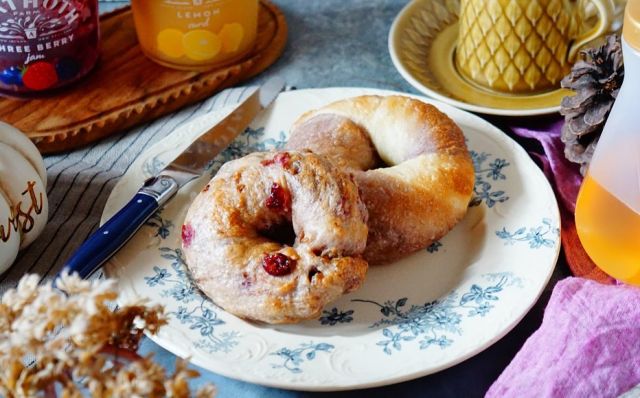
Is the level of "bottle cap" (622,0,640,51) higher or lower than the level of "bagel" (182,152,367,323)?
higher

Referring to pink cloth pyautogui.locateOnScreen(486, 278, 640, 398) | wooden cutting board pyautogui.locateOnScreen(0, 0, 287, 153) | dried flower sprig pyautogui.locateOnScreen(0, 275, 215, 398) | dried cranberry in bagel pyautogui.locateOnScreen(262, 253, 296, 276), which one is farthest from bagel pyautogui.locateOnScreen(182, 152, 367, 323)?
wooden cutting board pyautogui.locateOnScreen(0, 0, 287, 153)

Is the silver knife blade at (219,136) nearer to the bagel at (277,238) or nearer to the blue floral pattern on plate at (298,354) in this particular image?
the bagel at (277,238)

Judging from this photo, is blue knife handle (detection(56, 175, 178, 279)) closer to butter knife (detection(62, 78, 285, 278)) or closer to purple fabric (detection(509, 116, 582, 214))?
butter knife (detection(62, 78, 285, 278))

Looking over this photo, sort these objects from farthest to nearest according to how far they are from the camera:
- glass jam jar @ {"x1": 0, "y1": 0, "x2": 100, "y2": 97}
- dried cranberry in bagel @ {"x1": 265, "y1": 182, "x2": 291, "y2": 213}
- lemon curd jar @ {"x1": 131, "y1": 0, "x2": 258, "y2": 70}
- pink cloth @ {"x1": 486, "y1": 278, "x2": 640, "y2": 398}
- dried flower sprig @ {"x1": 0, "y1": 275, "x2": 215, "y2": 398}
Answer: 1. lemon curd jar @ {"x1": 131, "y1": 0, "x2": 258, "y2": 70}
2. glass jam jar @ {"x1": 0, "y1": 0, "x2": 100, "y2": 97}
3. dried cranberry in bagel @ {"x1": 265, "y1": 182, "x2": 291, "y2": 213}
4. pink cloth @ {"x1": 486, "y1": 278, "x2": 640, "y2": 398}
5. dried flower sprig @ {"x1": 0, "y1": 275, "x2": 215, "y2": 398}

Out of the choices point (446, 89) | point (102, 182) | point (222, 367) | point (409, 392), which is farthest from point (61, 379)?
point (446, 89)

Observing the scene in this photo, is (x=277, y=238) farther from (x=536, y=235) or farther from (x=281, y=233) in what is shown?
(x=536, y=235)

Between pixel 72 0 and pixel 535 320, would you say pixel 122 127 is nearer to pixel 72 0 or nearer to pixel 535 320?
pixel 72 0
